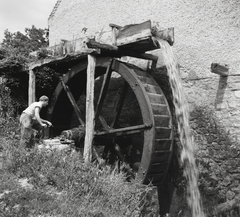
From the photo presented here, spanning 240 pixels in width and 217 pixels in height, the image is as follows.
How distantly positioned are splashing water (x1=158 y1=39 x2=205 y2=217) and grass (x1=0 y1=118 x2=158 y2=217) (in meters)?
1.13

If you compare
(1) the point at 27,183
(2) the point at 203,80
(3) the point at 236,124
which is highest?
(2) the point at 203,80

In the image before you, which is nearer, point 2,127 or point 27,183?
point 27,183

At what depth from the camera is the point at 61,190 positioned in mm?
4371

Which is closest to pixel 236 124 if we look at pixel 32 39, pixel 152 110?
pixel 152 110

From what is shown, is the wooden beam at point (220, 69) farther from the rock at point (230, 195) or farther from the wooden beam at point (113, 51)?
the rock at point (230, 195)

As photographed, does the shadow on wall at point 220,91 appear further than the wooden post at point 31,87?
No

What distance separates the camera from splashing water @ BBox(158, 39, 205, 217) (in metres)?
6.14

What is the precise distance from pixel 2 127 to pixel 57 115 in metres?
1.15

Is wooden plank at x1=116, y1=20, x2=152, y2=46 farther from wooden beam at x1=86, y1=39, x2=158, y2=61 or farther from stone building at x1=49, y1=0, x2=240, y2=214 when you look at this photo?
stone building at x1=49, y1=0, x2=240, y2=214

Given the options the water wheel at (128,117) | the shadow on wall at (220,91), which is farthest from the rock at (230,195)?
the shadow on wall at (220,91)

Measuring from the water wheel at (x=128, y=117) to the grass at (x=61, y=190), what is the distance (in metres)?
0.69

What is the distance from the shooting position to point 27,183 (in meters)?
4.49

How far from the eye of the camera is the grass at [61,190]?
12.5 feet

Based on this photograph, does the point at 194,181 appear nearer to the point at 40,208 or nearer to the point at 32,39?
the point at 40,208
